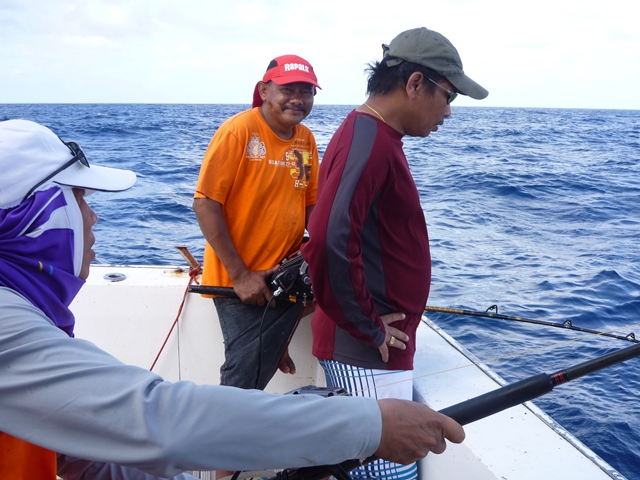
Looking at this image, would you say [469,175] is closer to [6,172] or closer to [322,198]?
[322,198]

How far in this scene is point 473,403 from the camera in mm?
1528

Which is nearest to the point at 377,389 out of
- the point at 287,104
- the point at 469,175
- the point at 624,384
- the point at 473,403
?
the point at 473,403

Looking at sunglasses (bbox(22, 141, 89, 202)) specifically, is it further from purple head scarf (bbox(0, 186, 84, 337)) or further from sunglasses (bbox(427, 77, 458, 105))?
sunglasses (bbox(427, 77, 458, 105))

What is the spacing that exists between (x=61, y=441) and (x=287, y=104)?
1982mm

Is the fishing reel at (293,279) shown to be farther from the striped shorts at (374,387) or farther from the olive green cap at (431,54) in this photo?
the olive green cap at (431,54)

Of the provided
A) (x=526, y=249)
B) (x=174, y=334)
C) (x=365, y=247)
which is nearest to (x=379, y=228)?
(x=365, y=247)

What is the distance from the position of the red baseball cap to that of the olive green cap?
732 millimetres

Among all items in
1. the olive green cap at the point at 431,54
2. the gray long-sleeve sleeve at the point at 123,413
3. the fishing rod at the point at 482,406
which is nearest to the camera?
the gray long-sleeve sleeve at the point at 123,413

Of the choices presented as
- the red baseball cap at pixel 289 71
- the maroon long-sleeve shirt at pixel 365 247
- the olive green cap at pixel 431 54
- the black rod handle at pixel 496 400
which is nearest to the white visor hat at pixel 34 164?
the maroon long-sleeve shirt at pixel 365 247

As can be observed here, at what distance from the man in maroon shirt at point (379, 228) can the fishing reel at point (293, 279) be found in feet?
1.33

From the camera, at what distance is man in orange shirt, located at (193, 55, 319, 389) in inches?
103

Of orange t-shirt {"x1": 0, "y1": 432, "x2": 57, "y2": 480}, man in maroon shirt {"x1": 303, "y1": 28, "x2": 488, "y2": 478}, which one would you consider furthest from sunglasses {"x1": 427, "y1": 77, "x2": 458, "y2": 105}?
orange t-shirt {"x1": 0, "y1": 432, "x2": 57, "y2": 480}

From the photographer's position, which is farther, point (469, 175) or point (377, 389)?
point (469, 175)

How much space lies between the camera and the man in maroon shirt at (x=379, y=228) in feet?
6.23
